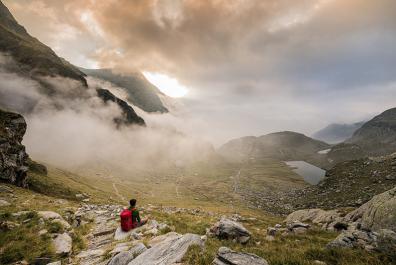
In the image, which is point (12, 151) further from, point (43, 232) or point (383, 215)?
point (383, 215)

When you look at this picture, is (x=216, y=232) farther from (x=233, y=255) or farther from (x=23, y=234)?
(x=23, y=234)

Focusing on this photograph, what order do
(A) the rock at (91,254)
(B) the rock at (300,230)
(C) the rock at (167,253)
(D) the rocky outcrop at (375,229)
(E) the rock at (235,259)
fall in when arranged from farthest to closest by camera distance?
(B) the rock at (300,230)
(A) the rock at (91,254)
(D) the rocky outcrop at (375,229)
(C) the rock at (167,253)
(E) the rock at (235,259)

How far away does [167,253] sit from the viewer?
1063 centimetres

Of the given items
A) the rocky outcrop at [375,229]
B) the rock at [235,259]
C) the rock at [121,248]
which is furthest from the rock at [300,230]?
the rock at [121,248]

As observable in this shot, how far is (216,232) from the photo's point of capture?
53.9 ft

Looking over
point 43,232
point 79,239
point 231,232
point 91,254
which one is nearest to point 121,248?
point 91,254

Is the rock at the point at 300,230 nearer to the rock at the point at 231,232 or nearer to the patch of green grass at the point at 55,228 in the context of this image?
the rock at the point at 231,232

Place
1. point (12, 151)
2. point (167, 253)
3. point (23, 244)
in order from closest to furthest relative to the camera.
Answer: point (167, 253)
point (23, 244)
point (12, 151)

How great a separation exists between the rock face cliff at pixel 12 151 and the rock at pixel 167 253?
55.1 metres

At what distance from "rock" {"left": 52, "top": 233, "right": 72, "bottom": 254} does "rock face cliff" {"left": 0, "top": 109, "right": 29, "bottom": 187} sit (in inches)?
1809

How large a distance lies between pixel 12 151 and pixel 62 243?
53.7m

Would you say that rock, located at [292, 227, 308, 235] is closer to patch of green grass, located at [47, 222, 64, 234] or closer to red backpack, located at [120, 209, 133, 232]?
red backpack, located at [120, 209, 133, 232]

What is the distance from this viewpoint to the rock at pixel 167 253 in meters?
9.80

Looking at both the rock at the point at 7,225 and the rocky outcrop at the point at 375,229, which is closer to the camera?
the rocky outcrop at the point at 375,229
